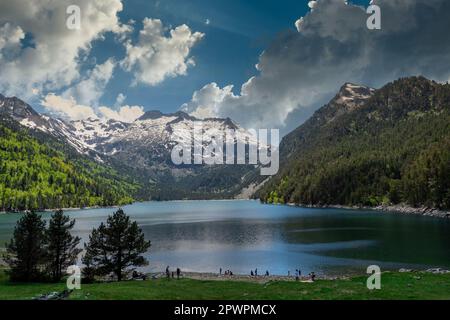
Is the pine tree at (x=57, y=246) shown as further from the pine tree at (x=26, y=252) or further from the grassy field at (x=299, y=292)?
the grassy field at (x=299, y=292)

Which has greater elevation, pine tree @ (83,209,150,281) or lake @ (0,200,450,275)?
pine tree @ (83,209,150,281)

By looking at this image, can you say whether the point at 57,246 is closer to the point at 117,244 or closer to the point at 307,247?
the point at 117,244

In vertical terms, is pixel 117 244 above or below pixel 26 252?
above

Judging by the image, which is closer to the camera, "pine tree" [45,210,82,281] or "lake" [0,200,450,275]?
"pine tree" [45,210,82,281]

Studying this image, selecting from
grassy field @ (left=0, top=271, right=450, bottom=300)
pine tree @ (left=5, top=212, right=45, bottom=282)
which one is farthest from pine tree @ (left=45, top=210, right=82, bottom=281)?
grassy field @ (left=0, top=271, right=450, bottom=300)

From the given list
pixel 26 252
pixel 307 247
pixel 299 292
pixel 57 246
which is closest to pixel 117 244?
pixel 57 246

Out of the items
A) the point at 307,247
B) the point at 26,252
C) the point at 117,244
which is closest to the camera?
the point at 26,252

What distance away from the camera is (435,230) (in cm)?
13300

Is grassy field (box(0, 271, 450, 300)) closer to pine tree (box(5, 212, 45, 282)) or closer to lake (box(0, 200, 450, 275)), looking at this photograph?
pine tree (box(5, 212, 45, 282))

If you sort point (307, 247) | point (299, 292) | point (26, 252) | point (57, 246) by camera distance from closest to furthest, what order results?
point (299, 292) → point (26, 252) → point (57, 246) → point (307, 247)
